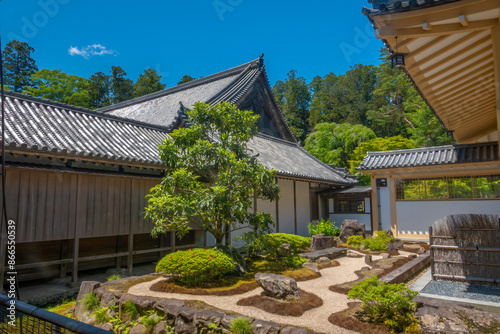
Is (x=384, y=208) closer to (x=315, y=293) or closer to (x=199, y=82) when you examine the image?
(x=315, y=293)

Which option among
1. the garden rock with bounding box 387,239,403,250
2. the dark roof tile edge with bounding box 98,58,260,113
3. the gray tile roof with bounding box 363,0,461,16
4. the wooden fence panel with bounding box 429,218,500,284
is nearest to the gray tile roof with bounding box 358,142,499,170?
the garden rock with bounding box 387,239,403,250

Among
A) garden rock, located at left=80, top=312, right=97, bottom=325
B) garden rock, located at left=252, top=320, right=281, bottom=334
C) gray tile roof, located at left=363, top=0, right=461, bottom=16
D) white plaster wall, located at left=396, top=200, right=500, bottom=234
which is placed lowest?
garden rock, located at left=80, top=312, right=97, bottom=325

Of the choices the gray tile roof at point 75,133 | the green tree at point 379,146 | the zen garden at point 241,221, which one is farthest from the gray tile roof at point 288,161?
the green tree at point 379,146

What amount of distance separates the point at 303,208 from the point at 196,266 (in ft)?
38.7

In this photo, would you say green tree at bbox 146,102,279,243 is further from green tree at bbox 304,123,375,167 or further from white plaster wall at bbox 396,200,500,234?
green tree at bbox 304,123,375,167

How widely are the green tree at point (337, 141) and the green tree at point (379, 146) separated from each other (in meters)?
2.60

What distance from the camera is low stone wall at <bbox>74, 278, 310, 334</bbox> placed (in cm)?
462

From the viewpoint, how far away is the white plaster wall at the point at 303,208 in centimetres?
1778

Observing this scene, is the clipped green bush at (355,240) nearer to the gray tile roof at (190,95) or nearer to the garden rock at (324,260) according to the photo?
the garden rock at (324,260)

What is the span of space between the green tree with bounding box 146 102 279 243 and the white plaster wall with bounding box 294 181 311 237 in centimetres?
911

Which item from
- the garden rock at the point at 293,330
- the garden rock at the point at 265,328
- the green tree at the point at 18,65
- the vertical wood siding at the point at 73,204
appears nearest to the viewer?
the garden rock at the point at 293,330

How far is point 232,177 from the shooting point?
845 centimetres

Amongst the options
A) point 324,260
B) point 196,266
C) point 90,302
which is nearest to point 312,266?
point 324,260

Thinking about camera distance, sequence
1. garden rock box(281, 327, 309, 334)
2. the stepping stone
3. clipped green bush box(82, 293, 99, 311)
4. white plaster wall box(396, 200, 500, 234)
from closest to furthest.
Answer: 1. garden rock box(281, 327, 309, 334)
2. clipped green bush box(82, 293, 99, 311)
3. the stepping stone
4. white plaster wall box(396, 200, 500, 234)
